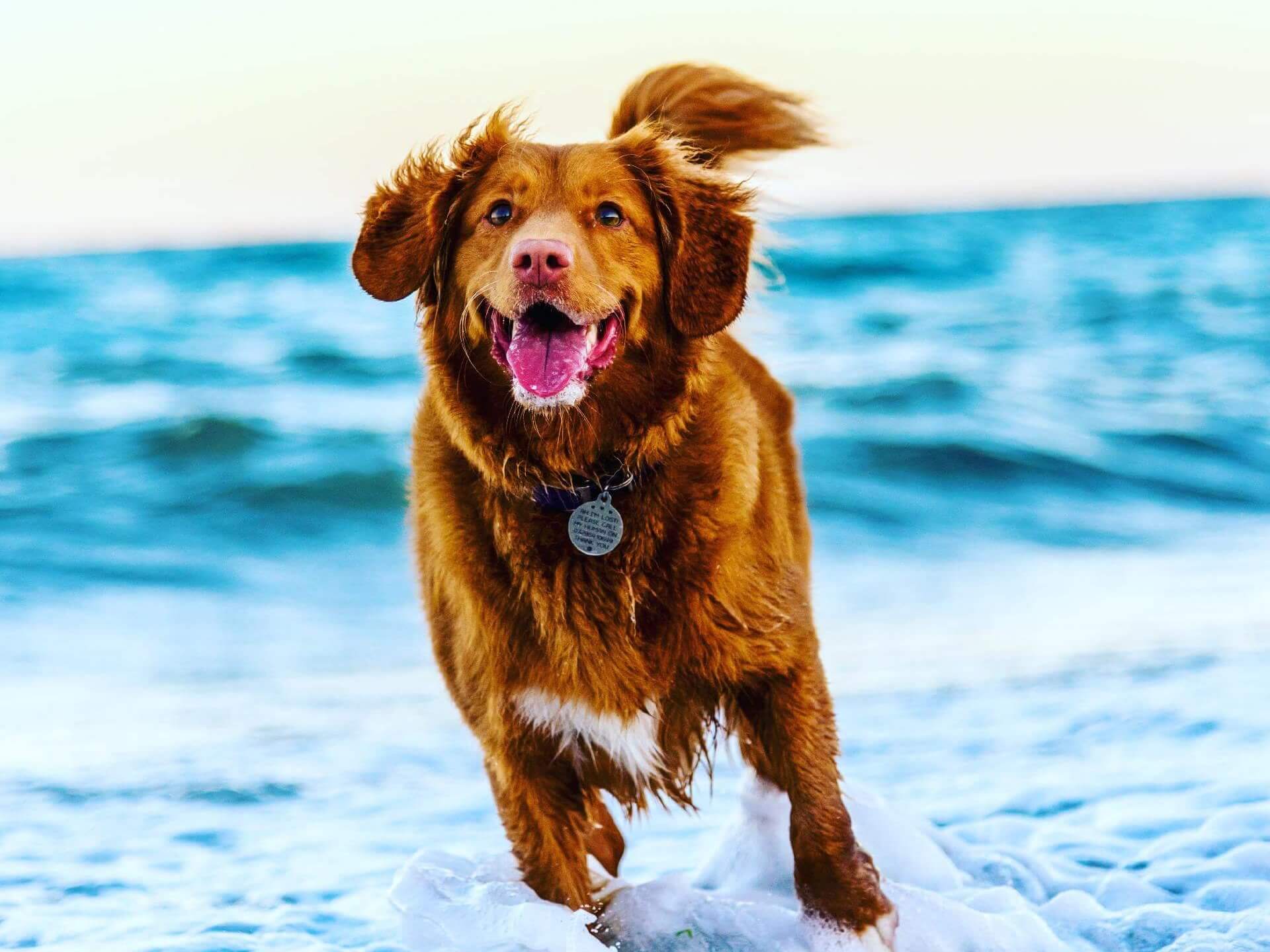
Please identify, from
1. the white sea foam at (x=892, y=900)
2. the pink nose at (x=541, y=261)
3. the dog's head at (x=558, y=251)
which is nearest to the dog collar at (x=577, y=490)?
the dog's head at (x=558, y=251)

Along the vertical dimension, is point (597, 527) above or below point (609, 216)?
below

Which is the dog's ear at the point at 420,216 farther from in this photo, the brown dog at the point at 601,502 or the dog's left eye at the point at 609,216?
the dog's left eye at the point at 609,216

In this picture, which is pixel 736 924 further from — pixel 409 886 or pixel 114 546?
pixel 114 546

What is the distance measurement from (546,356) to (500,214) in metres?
0.40

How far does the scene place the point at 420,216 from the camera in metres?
3.50

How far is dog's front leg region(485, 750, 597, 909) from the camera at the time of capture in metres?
3.59

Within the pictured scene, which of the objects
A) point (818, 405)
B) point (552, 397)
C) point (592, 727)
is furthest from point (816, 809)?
point (818, 405)

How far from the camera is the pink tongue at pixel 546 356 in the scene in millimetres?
3207

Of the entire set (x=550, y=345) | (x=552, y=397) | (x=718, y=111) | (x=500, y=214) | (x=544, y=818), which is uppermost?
(x=718, y=111)

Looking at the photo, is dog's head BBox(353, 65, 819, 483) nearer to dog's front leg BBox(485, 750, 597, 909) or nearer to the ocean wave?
dog's front leg BBox(485, 750, 597, 909)

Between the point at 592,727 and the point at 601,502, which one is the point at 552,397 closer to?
the point at 601,502

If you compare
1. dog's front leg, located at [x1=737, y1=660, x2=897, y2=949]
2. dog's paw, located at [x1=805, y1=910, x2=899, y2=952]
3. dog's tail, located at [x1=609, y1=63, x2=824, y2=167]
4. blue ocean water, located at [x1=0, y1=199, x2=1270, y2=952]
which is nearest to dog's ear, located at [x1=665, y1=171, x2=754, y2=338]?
dog's tail, located at [x1=609, y1=63, x2=824, y2=167]

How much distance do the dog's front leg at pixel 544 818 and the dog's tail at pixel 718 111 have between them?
1818 millimetres

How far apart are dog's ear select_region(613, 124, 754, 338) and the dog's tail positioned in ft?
2.32
